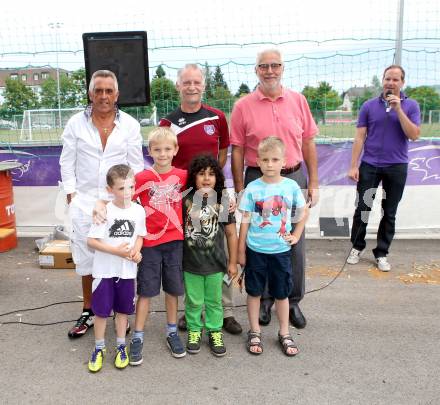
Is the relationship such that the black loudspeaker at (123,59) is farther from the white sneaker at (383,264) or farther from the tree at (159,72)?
the white sneaker at (383,264)

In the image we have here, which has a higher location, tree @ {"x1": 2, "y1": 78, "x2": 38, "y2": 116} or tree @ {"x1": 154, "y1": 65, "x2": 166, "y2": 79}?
tree @ {"x1": 154, "y1": 65, "x2": 166, "y2": 79}

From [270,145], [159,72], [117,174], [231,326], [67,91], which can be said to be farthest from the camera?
[67,91]

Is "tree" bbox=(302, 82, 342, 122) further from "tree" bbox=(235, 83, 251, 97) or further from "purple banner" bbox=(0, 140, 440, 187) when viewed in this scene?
"tree" bbox=(235, 83, 251, 97)

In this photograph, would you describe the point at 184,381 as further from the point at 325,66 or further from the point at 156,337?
the point at 325,66

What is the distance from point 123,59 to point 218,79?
5.27 ft

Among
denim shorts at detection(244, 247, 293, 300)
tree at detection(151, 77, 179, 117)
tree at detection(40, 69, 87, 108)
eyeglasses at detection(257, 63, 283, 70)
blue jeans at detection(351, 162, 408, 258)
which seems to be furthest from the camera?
tree at detection(40, 69, 87, 108)

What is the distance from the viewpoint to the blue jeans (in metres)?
4.50

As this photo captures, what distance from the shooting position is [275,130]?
3.11m

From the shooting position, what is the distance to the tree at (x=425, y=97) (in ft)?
17.7

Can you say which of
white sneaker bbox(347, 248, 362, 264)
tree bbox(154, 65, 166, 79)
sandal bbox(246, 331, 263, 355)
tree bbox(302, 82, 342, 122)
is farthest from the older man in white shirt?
tree bbox(302, 82, 342, 122)

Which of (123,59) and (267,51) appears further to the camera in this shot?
(123,59)

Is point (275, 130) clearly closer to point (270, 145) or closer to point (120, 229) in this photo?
point (270, 145)

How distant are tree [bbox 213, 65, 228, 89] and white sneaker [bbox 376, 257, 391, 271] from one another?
8.95ft

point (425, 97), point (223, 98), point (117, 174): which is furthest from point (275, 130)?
point (425, 97)
